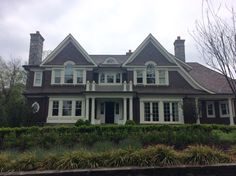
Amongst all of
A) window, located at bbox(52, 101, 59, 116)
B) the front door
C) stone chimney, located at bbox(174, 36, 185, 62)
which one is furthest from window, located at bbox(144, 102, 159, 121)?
window, located at bbox(52, 101, 59, 116)

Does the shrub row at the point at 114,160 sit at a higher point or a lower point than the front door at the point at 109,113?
lower

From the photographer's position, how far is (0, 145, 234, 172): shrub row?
592 cm

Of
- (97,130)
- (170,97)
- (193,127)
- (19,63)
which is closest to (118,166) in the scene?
(97,130)

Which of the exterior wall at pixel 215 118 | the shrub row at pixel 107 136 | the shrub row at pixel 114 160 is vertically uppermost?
the exterior wall at pixel 215 118

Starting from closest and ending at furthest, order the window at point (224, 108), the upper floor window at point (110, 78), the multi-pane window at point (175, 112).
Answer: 1. the multi-pane window at point (175, 112)
2. the window at point (224, 108)
3. the upper floor window at point (110, 78)

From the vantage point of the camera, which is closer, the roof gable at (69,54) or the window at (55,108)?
the window at (55,108)

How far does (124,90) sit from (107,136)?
10532mm

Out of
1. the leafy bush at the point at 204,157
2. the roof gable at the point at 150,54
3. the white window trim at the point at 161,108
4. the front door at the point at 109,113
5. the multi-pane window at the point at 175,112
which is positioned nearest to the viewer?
the leafy bush at the point at 204,157

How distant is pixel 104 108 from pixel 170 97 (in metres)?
6.40

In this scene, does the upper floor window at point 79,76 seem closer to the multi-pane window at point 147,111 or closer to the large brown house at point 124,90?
the large brown house at point 124,90

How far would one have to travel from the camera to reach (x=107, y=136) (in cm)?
1241

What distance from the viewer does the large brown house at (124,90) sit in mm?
22750

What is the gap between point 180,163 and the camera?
6.12m

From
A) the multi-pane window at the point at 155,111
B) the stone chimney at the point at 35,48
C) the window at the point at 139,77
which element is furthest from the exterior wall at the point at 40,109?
the multi-pane window at the point at 155,111
